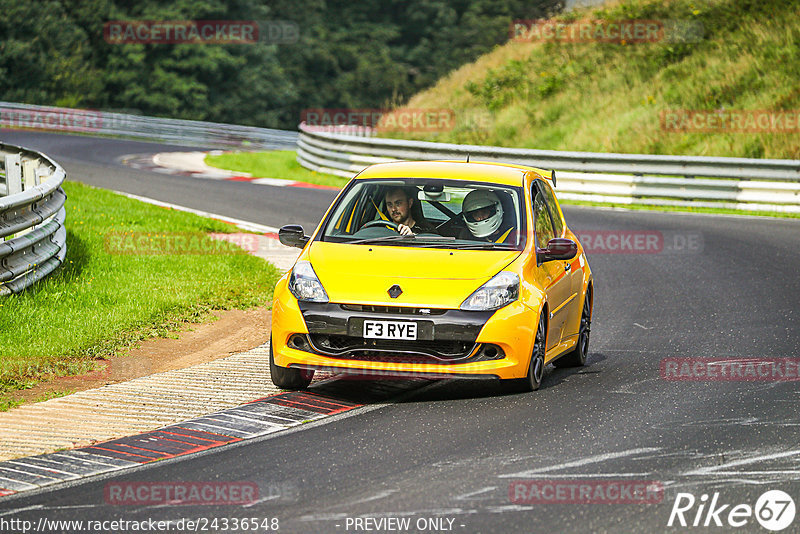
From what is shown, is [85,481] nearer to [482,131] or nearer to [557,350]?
[557,350]

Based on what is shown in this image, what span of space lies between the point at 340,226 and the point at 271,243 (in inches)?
298

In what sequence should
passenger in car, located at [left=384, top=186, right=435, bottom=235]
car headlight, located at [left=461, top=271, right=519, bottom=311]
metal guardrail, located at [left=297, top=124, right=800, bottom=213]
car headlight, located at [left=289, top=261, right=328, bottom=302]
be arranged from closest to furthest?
1. car headlight, located at [left=461, top=271, right=519, bottom=311]
2. car headlight, located at [left=289, top=261, right=328, bottom=302]
3. passenger in car, located at [left=384, top=186, right=435, bottom=235]
4. metal guardrail, located at [left=297, top=124, right=800, bottom=213]

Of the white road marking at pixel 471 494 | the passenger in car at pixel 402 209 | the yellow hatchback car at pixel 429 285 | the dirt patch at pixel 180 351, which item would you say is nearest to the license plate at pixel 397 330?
the yellow hatchback car at pixel 429 285

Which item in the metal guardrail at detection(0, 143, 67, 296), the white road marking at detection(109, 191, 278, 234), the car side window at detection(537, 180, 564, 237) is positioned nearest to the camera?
the car side window at detection(537, 180, 564, 237)

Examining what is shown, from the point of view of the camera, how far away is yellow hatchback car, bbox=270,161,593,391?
7887mm

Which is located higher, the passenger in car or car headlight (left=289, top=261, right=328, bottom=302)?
the passenger in car

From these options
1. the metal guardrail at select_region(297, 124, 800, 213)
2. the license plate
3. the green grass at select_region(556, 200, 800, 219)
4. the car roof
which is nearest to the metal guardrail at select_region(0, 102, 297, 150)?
the metal guardrail at select_region(297, 124, 800, 213)

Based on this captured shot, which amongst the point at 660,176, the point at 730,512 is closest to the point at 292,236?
the point at 730,512

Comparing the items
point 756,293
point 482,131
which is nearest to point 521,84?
point 482,131

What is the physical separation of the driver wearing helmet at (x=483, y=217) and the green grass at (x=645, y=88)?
18.6 metres

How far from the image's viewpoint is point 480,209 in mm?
9023

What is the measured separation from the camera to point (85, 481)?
20.3 ft

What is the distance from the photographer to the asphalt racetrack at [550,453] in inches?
220

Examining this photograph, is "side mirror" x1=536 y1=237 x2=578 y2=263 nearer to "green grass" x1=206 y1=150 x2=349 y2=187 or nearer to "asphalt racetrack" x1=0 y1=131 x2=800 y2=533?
"asphalt racetrack" x1=0 y1=131 x2=800 y2=533
